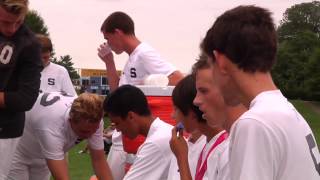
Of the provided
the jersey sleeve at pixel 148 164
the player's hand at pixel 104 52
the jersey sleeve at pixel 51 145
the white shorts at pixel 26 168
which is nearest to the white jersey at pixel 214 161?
the jersey sleeve at pixel 148 164

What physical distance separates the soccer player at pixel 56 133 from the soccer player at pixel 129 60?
1.90 feet

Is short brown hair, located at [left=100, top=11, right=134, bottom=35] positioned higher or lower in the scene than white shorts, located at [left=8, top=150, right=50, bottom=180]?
higher

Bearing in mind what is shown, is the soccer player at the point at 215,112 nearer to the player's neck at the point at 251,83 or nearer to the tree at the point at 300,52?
the player's neck at the point at 251,83

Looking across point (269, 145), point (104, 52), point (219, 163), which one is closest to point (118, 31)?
point (104, 52)

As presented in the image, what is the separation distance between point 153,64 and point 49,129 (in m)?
1.45

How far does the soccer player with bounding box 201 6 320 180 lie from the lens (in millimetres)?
2098

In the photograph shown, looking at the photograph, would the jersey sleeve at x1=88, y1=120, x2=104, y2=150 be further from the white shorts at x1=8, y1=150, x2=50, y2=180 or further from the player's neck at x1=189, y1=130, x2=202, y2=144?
the player's neck at x1=189, y1=130, x2=202, y2=144

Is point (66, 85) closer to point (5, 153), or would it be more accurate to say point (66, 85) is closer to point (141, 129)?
point (141, 129)

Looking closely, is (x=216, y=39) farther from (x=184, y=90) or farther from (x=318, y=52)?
(x=318, y=52)

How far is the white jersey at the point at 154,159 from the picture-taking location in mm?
4293

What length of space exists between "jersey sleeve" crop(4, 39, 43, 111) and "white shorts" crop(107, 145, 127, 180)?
1.63m

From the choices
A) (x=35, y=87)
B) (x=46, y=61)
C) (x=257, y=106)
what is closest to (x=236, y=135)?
(x=257, y=106)

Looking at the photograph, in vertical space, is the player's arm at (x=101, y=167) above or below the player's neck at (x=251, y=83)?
below

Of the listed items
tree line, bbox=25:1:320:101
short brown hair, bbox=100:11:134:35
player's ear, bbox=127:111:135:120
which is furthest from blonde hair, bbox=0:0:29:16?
tree line, bbox=25:1:320:101
